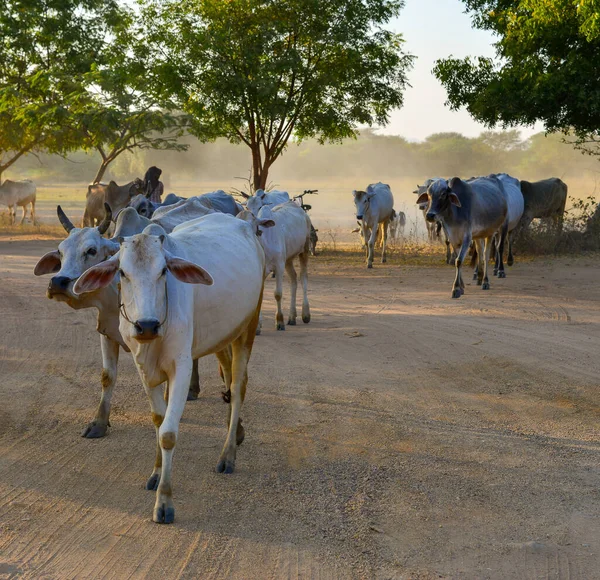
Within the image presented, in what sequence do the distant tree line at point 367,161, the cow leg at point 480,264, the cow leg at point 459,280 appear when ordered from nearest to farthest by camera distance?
the cow leg at point 459,280, the cow leg at point 480,264, the distant tree line at point 367,161

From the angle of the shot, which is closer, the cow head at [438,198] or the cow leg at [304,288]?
the cow leg at [304,288]

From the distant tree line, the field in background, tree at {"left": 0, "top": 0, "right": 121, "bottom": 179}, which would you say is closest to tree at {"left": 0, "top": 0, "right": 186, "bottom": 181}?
tree at {"left": 0, "top": 0, "right": 121, "bottom": 179}

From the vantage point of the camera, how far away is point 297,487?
4.98 meters

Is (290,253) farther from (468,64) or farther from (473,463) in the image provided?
(468,64)

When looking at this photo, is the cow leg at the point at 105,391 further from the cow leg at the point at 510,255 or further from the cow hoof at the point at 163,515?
the cow leg at the point at 510,255

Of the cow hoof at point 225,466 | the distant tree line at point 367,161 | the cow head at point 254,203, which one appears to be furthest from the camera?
the distant tree line at point 367,161

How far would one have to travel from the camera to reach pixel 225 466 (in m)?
5.25

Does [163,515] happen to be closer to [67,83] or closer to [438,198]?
[438,198]

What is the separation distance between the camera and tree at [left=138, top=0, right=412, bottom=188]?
19.2 meters

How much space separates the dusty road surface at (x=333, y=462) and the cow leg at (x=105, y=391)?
167 mm

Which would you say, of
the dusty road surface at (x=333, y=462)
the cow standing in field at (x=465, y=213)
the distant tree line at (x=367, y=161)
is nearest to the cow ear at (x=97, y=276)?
the dusty road surface at (x=333, y=462)

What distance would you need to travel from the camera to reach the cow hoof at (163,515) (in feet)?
14.6

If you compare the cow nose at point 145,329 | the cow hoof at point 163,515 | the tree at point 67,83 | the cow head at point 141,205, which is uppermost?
the tree at point 67,83

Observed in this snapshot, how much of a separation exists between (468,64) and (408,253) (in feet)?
15.5
